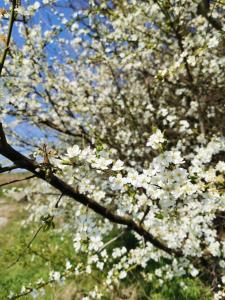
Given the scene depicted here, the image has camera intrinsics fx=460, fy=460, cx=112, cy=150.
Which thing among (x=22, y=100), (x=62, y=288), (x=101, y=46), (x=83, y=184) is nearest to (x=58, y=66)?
(x=101, y=46)

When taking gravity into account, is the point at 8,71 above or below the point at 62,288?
above

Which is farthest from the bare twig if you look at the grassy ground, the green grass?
the green grass

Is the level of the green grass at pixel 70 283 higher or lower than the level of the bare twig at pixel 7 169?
higher

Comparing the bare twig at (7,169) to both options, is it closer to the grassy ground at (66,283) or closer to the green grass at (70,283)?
the grassy ground at (66,283)

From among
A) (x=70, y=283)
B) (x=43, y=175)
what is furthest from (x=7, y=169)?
(x=70, y=283)

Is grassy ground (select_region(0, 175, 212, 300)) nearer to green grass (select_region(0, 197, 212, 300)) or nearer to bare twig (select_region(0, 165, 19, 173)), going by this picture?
green grass (select_region(0, 197, 212, 300))

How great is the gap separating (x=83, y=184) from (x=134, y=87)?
6187mm

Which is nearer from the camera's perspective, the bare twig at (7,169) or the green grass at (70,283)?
the bare twig at (7,169)

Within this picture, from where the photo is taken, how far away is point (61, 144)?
9492mm

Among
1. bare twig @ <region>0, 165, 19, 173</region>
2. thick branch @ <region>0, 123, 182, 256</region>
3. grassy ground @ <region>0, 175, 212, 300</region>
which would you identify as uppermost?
grassy ground @ <region>0, 175, 212, 300</region>

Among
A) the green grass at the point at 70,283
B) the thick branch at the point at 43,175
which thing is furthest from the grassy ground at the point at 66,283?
the thick branch at the point at 43,175

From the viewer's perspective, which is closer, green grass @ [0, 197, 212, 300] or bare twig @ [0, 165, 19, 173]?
bare twig @ [0, 165, 19, 173]

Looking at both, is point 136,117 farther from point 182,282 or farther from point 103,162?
point 103,162

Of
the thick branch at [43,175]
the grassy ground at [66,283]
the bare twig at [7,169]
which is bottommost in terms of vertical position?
the bare twig at [7,169]
